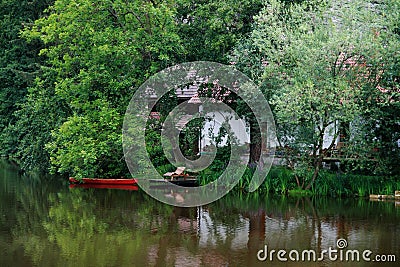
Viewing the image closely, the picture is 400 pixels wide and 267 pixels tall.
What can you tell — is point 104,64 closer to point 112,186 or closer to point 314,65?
Result: point 112,186

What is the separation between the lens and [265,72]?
18.2 m

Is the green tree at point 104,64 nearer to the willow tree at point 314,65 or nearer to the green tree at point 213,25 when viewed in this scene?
the green tree at point 213,25

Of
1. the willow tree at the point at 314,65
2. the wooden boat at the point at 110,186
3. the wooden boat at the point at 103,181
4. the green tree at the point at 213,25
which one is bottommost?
the wooden boat at the point at 110,186

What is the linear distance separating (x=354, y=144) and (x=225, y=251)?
798cm

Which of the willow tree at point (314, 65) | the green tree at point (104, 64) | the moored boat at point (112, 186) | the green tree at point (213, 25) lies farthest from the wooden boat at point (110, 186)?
the willow tree at point (314, 65)

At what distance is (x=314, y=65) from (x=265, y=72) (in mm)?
1415

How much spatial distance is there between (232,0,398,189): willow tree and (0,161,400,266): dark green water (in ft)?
6.66

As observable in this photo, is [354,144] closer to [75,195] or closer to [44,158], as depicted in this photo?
[75,195]

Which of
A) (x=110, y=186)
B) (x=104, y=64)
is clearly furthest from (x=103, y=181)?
(x=104, y=64)

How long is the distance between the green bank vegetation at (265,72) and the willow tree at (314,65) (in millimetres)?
38

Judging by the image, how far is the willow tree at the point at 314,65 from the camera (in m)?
17.3

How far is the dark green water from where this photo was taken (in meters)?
11.2

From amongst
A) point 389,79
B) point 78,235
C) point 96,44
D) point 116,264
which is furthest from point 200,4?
point 116,264

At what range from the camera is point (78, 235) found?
13.2 m
